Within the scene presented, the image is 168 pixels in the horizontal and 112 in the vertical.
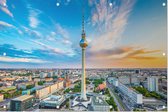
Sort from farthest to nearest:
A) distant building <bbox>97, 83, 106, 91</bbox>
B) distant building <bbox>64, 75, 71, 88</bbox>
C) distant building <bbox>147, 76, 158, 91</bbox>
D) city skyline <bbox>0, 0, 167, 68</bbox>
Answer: distant building <bbox>64, 75, 71, 88</bbox> < distant building <bbox>97, 83, 106, 91</bbox> < distant building <bbox>147, 76, 158, 91</bbox> < city skyline <bbox>0, 0, 167, 68</bbox>

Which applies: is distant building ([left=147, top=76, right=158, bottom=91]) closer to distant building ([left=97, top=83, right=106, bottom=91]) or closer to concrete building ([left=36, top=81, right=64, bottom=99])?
distant building ([left=97, top=83, right=106, bottom=91])

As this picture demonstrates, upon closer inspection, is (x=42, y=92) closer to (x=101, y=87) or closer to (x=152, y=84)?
(x=101, y=87)

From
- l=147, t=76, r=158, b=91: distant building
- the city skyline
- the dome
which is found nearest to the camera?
the city skyline

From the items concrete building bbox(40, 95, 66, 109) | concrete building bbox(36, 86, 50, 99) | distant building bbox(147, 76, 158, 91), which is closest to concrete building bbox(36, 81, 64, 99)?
concrete building bbox(36, 86, 50, 99)

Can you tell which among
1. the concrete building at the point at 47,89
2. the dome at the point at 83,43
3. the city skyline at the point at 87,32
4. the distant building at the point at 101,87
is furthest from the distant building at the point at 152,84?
the concrete building at the point at 47,89

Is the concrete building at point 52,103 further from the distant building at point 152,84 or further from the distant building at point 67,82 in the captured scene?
the distant building at point 152,84

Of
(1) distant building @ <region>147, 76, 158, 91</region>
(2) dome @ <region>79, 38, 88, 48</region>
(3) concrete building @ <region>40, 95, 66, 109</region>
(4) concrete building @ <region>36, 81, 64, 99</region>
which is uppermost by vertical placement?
(2) dome @ <region>79, 38, 88, 48</region>

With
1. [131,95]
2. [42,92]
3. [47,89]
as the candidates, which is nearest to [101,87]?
[131,95]

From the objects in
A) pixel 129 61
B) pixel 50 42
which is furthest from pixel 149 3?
pixel 50 42
